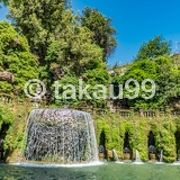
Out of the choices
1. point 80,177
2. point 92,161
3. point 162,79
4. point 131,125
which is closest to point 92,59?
point 162,79

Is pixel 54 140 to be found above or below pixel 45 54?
below

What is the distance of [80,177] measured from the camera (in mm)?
15719

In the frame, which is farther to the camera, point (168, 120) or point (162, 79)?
point (162, 79)

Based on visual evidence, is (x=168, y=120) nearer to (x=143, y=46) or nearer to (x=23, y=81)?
(x=23, y=81)

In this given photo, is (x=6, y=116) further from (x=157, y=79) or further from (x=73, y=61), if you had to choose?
(x=157, y=79)

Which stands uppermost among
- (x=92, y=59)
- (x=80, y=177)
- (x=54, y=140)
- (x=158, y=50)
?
(x=158, y=50)

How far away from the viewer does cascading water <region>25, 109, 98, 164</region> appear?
23.3 m

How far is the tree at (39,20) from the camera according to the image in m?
38.2

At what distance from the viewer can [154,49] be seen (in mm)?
54656

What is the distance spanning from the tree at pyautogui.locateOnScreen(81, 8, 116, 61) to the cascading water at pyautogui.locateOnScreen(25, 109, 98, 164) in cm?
2395

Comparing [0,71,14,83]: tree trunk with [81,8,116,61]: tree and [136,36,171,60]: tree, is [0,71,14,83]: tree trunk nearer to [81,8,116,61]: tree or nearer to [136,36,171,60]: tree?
[81,8,116,61]: tree

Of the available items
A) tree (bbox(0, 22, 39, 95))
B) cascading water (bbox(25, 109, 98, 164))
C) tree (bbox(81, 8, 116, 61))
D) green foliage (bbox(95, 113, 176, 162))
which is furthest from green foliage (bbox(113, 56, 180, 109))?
cascading water (bbox(25, 109, 98, 164))

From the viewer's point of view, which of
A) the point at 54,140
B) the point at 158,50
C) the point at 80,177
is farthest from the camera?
the point at 158,50

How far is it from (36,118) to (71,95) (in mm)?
11004
